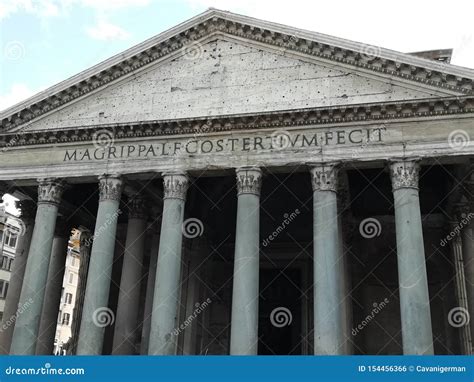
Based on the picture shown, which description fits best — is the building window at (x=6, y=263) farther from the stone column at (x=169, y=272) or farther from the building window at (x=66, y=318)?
the stone column at (x=169, y=272)

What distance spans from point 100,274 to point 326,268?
6148mm

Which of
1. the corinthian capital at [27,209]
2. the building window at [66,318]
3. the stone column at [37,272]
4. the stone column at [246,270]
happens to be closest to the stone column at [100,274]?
the stone column at [37,272]

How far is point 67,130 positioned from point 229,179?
244 inches

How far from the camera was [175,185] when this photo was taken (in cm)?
1463

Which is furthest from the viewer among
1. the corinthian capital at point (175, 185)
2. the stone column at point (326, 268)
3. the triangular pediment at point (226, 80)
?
the corinthian capital at point (175, 185)

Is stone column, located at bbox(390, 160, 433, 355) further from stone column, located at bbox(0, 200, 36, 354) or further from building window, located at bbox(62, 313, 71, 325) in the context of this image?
building window, located at bbox(62, 313, 71, 325)

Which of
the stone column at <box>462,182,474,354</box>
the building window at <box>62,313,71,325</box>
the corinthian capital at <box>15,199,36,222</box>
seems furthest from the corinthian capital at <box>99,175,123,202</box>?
the building window at <box>62,313,71,325</box>

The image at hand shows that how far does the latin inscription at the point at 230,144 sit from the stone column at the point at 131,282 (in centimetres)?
206

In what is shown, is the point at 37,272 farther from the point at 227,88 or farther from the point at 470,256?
the point at 470,256

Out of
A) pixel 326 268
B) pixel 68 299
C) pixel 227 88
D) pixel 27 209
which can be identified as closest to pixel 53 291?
pixel 27 209

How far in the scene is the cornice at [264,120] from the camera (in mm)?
13367

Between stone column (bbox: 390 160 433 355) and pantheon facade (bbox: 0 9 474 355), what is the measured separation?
3 cm

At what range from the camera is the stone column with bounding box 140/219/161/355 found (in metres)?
16.6

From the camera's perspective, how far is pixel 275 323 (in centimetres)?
1941
